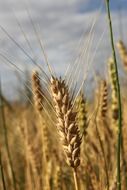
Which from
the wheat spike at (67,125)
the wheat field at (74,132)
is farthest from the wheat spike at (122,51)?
the wheat spike at (67,125)

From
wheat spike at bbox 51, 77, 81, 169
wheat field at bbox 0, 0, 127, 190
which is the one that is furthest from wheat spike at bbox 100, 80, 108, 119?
wheat spike at bbox 51, 77, 81, 169

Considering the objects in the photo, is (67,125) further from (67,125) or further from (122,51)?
(122,51)

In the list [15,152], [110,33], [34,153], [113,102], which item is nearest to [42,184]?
[34,153]

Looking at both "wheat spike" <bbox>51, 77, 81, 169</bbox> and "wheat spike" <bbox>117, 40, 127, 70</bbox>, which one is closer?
"wheat spike" <bbox>51, 77, 81, 169</bbox>

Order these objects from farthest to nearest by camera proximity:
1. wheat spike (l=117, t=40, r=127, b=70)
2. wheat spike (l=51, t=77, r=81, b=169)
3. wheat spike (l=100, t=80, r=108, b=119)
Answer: wheat spike (l=117, t=40, r=127, b=70) → wheat spike (l=100, t=80, r=108, b=119) → wheat spike (l=51, t=77, r=81, b=169)

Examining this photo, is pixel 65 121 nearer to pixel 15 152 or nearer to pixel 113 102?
pixel 113 102

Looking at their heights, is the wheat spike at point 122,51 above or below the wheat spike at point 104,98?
above

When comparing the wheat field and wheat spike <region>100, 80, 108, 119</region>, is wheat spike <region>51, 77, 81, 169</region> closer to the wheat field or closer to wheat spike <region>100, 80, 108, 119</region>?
the wheat field

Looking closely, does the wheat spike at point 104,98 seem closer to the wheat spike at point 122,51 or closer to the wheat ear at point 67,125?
the wheat spike at point 122,51

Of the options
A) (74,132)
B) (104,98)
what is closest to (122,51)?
(104,98)
